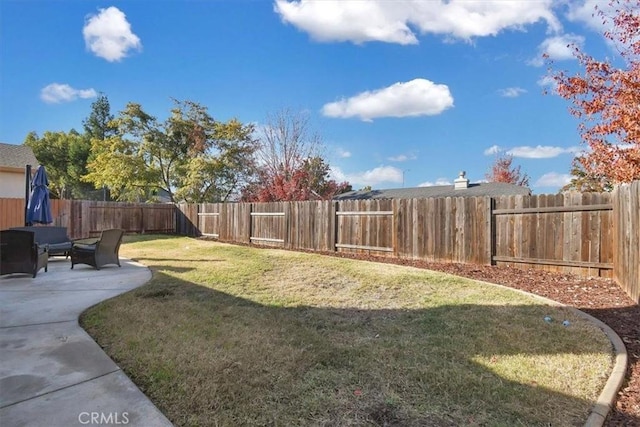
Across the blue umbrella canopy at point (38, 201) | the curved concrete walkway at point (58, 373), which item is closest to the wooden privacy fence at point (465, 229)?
the blue umbrella canopy at point (38, 201)

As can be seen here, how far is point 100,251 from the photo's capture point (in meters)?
7.36

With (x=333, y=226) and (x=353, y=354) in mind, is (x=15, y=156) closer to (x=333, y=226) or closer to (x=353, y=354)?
(x=333, y=226)

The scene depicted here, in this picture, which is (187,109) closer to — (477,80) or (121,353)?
(477,80)

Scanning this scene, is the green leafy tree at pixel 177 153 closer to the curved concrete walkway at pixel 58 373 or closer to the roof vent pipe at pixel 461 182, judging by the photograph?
the roof vent pipe at pixel 461 182

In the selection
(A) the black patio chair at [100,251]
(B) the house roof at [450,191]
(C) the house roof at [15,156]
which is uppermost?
(C) the house roof at [15,156]

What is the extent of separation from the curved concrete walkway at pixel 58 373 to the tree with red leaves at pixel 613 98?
30.7ft

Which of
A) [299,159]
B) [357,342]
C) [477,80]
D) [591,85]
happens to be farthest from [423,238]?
[299,159]

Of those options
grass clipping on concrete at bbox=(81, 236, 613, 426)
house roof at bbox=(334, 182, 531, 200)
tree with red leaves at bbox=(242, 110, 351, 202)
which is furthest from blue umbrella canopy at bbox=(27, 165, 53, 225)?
house roof at bbox=(334, 182, 531, 200)

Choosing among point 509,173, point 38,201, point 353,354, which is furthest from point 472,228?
point 509,173

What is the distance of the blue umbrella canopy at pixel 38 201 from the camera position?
8695 millimetres

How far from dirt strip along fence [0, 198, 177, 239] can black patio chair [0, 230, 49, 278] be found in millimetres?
8063
